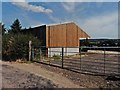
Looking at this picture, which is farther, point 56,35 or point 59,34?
point 59,34

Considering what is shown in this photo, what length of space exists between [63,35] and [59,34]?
2.30 feet

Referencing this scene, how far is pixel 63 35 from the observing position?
32438 millimetres

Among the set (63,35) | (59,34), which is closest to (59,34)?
(59,34)

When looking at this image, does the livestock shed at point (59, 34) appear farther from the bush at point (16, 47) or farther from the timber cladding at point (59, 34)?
the bush at point (16, 47)

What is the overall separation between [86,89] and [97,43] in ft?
116

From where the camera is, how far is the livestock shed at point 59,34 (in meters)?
30.0

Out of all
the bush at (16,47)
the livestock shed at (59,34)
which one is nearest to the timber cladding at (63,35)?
the livestock shed at (59,34)

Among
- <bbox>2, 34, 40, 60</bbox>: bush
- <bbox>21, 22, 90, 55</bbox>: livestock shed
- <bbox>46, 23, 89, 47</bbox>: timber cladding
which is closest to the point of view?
<bbox>2, 34, 40, 60</bbox>: bush

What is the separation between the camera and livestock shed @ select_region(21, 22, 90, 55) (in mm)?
30047

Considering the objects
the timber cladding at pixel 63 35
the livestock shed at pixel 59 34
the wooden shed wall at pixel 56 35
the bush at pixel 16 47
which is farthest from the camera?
the timber cladding at pixel 63 35

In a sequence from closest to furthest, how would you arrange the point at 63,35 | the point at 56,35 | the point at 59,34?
the point at 56,35
the point at 59,34
the point at 63,35

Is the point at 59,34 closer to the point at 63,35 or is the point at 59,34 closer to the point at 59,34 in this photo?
the point at 59,34

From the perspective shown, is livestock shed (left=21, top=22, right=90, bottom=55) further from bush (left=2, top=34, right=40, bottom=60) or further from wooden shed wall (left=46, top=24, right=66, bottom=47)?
bush (left=2, top=34, right=40, bottom=60)

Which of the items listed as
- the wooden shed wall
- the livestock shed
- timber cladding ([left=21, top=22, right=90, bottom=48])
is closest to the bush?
the livestock shed
